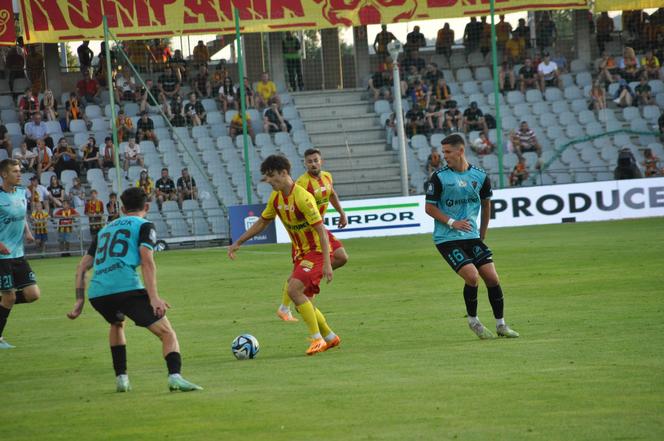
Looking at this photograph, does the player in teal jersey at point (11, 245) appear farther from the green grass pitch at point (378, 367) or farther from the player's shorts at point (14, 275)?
the green grass pitch at point (378, 367)

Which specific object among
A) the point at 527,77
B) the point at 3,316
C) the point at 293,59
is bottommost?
the point at 3,316

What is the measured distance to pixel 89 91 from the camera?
3522 centimetres

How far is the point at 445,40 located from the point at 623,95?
612cm

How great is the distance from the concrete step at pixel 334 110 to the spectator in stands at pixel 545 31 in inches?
261

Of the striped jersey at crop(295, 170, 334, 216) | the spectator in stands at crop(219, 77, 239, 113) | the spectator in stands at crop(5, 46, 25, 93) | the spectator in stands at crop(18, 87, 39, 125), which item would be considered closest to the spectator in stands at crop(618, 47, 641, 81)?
the spectator in stands at crop(219, 77, 239, 113)

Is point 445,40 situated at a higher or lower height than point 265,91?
higher

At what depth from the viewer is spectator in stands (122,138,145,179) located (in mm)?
31672

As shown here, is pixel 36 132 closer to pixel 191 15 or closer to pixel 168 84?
pixel 168 84

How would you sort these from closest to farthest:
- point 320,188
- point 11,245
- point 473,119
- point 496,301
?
point 496,301 → point 11,245 → point 320,188 → point 473,119

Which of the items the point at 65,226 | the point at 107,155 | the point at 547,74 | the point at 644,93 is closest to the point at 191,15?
the point at 107,155

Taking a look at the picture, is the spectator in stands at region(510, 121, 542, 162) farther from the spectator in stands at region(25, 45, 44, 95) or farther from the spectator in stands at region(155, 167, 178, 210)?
the spectator in stands at region(25, 45, 44, 95)

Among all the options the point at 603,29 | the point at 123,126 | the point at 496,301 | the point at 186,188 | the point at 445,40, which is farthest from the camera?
the point at 603,29

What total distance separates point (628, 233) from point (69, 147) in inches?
620

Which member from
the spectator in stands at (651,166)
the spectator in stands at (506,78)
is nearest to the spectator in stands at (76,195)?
the spectator in stands at (506,78)
